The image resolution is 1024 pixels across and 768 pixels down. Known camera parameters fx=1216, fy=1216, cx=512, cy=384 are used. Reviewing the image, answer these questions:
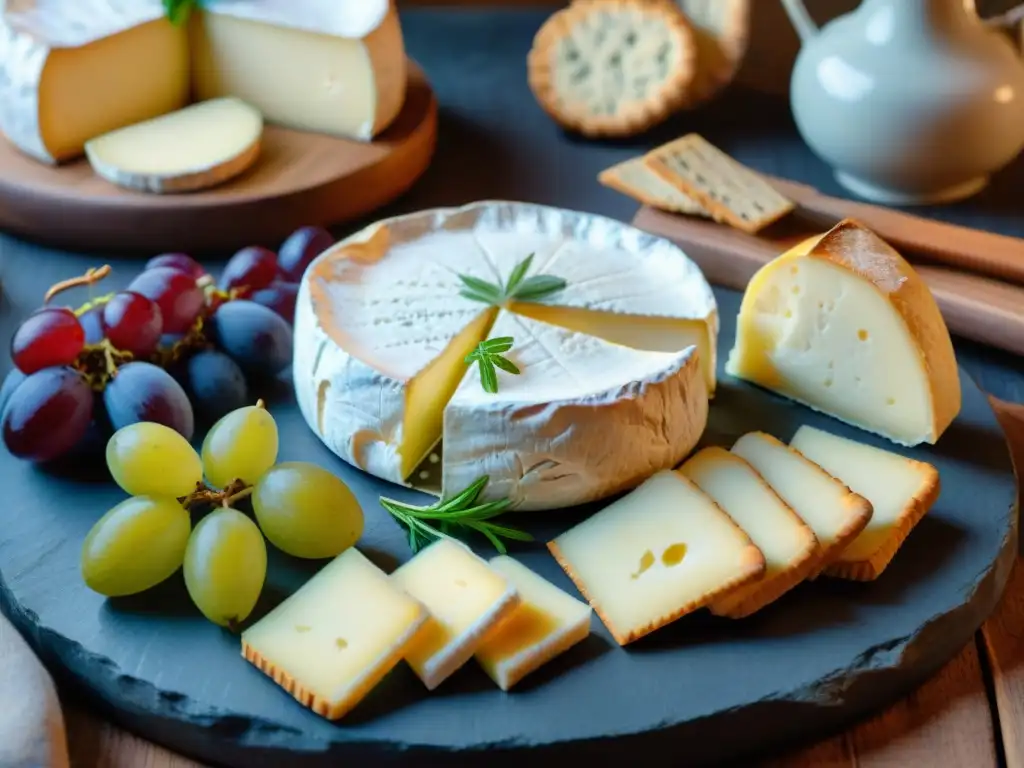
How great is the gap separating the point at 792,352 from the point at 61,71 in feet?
4.26

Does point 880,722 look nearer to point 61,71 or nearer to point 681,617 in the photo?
point 681,617

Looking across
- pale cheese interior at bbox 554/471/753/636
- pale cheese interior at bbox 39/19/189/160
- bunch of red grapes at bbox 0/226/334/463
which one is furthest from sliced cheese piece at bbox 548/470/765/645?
pale cheese interior at bbox 39/19/189/160

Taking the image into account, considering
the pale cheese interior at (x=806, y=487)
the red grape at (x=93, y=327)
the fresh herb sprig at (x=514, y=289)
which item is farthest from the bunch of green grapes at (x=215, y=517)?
the pale cheese interior at (x=806, y=487)

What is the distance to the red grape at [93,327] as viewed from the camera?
1516 mm

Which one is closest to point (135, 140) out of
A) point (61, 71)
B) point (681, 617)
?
point (61, 71)

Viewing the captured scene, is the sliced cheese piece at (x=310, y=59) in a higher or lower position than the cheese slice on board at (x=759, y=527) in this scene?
higher

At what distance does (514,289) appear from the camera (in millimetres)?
1565

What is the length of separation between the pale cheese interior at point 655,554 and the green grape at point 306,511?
0.78ft

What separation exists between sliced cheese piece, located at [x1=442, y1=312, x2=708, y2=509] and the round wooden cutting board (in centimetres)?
67

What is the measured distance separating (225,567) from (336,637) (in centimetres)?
13

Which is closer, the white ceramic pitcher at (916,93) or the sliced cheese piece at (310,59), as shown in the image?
the white ceramic pitcher at (916,93)

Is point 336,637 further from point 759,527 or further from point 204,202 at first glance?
point 204,202

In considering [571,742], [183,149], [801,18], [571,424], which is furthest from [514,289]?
[801,18]

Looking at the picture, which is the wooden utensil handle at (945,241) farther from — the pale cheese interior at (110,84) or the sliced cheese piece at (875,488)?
the pale cheese interior at (110,84)
